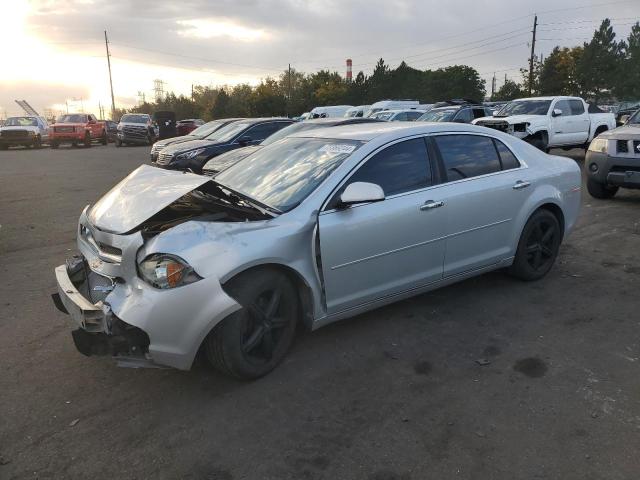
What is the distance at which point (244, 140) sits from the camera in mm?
12391

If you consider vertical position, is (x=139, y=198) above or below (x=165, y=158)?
above

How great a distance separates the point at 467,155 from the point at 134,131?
2856 centimetres

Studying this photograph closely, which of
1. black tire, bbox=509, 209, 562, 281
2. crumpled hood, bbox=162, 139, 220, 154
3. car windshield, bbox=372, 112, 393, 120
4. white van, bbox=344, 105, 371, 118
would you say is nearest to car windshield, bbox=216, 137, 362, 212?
black tire, bbox=509, 209, 562, 281

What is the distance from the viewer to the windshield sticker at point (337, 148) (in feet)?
13.0

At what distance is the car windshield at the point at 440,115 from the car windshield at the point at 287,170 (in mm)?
12447

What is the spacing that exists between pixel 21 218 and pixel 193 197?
6.35 metres

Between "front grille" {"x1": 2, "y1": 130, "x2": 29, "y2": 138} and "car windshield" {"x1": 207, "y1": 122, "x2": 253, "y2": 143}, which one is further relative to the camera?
"front grille" {"x1": 2, "y1": 130, "x2": 29, "y2": 138}

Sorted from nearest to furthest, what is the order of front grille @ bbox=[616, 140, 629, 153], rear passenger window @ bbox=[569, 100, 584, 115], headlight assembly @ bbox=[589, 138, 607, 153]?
front grille @ bbox=[616, 140, 629, 153]
headlight assembly @ bbox=[589, 138, 607, 153]
rear passenger window @ bbox=[569, 100, 584, 115]

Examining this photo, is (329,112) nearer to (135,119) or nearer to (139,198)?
(135,119)

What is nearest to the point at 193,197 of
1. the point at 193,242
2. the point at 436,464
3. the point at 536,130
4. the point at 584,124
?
the point at 193,242

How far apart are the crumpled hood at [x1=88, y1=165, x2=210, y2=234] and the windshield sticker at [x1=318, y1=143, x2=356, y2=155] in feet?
3.13

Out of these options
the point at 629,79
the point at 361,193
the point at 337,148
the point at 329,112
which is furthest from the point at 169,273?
the point at 629,79

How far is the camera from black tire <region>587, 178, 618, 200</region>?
9422 mm

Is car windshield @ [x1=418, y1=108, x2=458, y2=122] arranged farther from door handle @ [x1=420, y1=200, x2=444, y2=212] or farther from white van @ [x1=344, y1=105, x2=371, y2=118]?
door handle @ [x1=420, y1=200, x2=444, y2=212]
